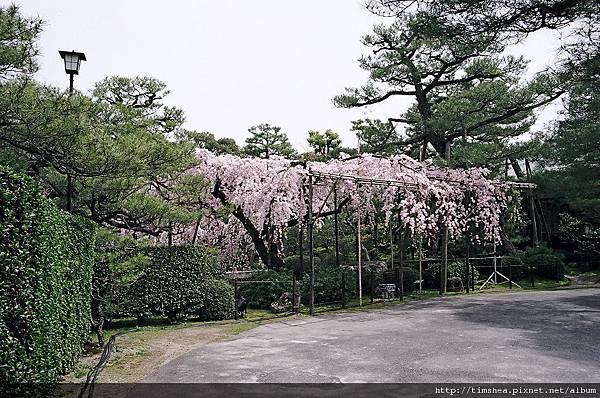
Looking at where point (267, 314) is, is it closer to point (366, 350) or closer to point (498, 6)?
point (366, 350)

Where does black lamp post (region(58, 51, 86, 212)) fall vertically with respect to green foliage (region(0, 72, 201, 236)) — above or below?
above

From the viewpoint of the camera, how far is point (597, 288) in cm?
1534

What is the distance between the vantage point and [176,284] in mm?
10227

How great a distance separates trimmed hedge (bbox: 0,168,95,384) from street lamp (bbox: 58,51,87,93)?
286 centimetres


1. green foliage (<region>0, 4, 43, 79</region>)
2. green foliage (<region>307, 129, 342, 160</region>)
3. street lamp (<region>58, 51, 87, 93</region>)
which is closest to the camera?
green foliage (<region>0, 4, 43, 79</region>)

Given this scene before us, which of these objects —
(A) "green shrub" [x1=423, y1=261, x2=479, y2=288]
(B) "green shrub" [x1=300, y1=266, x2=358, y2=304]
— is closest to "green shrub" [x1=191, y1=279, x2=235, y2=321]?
(B) "green shrub" [x1=300, y1=266, x2=358, y2=304]

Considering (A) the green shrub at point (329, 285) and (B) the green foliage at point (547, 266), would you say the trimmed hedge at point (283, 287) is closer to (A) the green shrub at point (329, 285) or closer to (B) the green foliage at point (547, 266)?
(A) the green shrub at point (329, 285)

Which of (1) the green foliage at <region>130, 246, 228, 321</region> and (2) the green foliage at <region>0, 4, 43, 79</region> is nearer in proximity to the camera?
(2) the green foliage at <region>0, 4, 43, 79</region>

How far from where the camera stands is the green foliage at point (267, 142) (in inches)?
1014

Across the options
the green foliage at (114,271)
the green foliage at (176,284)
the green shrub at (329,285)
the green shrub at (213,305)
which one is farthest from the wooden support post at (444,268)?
the green foliage at (114,271)

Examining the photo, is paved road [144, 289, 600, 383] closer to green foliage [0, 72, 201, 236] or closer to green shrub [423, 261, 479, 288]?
green foliage [0, 72, 201, 236]

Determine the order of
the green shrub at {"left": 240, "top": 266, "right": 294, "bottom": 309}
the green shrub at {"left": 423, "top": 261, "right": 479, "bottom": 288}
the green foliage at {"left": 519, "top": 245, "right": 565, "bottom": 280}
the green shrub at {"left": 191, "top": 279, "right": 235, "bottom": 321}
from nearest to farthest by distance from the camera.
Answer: the green shrub at {"left": 191, "top": 279, "right": 235, "bottom": 321} → the green shrub at {"left": 240, "top": 266, "right": 294, "bottom": 309} → the green shrub at {"left": 423, "top": 261, "right": 479, "bottom": 288} → the green foliage at {"left": 519, "top": 245, "right": 565, "bottom": 280}

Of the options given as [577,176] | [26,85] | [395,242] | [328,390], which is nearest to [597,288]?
[577,176]

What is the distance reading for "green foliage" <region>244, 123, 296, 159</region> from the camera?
2575cm
